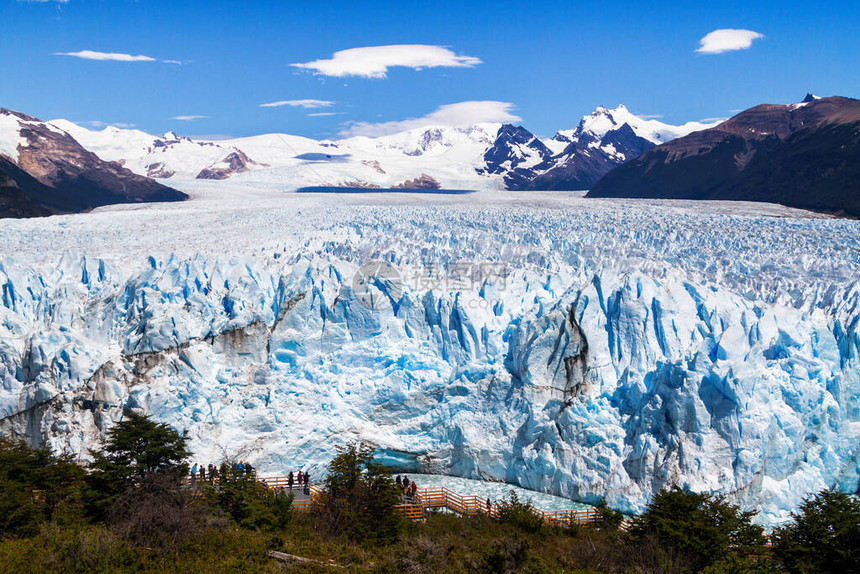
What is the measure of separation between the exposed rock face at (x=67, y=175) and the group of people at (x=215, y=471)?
107ft

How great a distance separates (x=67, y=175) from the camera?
171 feet

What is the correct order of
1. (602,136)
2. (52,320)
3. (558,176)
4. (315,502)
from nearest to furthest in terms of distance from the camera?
(315,502) → (52,320) → (558,176) → (602,136)

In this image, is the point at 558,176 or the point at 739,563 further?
the point at 558,176

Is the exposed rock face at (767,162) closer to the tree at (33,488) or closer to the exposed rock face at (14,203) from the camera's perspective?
the tree at (33,488)

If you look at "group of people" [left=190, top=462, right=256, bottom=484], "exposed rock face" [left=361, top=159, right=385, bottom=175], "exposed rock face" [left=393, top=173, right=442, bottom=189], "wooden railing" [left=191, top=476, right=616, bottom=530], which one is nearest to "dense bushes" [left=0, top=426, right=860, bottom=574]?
"group of people" [left=190, top=462, right=256, bottom=484]

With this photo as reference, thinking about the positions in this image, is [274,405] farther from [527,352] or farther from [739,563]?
[739,563]

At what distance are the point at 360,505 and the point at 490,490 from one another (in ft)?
16.3

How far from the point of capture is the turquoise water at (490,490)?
15922mm

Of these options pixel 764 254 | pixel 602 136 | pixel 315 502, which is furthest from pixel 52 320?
pixel 602 136

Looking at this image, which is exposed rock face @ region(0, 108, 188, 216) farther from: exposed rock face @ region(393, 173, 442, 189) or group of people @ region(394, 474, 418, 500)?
group of people @ region(394, 474, 418, 500)

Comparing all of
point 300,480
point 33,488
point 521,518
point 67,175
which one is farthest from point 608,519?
point 67,175

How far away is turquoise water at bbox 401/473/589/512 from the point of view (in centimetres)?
1592

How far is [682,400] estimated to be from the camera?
610 inches

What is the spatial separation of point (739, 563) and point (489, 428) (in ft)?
26.2
